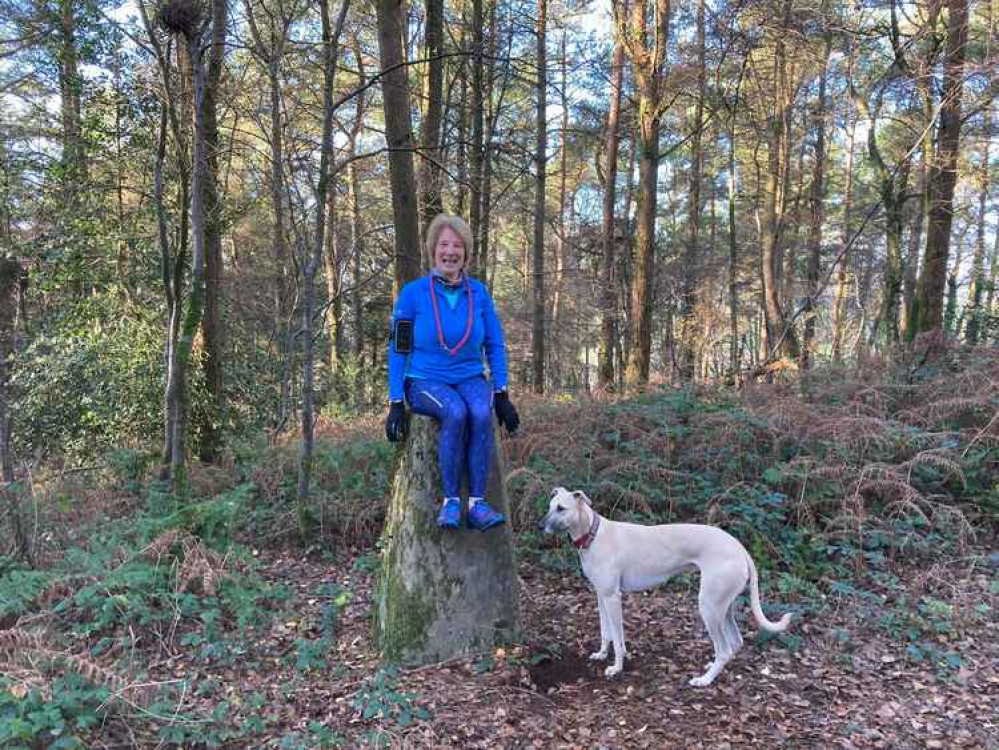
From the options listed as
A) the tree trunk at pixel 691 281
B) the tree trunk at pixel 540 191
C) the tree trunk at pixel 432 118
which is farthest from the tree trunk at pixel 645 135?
the tree trunk at pixel 691 281

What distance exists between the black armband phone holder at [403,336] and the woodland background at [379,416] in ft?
5.90

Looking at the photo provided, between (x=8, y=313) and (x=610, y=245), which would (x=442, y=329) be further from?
(x=610, y=245)

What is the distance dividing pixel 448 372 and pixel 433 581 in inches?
58.7

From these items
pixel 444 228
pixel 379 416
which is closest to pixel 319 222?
pixel 444 228

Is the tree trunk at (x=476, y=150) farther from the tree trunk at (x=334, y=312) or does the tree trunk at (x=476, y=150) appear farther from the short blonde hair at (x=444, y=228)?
the short blonde hair at (x=444, y=228)

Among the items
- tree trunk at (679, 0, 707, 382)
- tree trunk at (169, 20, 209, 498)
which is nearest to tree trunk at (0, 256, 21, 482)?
tree trunk at (169, 20, 209, 498)

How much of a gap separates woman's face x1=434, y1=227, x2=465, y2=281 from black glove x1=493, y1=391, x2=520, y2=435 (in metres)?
0.91

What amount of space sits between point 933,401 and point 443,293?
269 inches

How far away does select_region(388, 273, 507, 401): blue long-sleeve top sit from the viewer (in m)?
4.23

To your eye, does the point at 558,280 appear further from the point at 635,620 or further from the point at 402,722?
the point at 402,722

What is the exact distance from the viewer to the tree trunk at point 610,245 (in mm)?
13953

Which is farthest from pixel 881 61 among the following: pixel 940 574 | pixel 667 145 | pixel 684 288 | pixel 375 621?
pixel 375 621

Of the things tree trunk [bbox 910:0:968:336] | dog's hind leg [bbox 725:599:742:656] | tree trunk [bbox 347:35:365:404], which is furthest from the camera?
tree trunk [bbox 347:35:365:404]

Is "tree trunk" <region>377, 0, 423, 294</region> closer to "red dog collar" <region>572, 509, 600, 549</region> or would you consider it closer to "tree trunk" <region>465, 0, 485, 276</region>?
"red dog collar" <region>572, 509, 600, 549</region>
